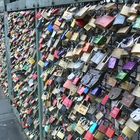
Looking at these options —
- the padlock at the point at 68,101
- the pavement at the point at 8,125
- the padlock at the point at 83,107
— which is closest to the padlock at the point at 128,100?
the padlock at the point at 83,107

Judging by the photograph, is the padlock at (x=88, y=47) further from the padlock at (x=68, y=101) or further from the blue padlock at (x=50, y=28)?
the blue padlock at (x=50, y=28)

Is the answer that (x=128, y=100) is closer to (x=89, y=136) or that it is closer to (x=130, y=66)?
(x=130, y=66)

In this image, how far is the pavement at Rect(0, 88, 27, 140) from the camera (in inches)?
166

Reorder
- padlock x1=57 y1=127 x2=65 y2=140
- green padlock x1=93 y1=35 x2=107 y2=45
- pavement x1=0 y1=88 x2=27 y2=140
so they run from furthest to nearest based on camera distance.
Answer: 1. pavement x1=0 y1=88 x2=27 y2=140
2. padlock x1=57 y1=127 x2=65 y2=140
3. green padlock x1=93 y1=35 x2=107 y2=45

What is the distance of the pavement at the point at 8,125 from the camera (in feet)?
13.8

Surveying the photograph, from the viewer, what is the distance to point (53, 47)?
261 cm

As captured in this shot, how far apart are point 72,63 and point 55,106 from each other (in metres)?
0.61

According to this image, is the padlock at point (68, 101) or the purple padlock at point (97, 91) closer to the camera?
the purple padlock at point (97, 91)

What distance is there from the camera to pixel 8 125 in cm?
463

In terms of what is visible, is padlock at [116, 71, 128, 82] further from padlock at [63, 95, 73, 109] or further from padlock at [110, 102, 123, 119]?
padlock at [63, 95, 73, 109]

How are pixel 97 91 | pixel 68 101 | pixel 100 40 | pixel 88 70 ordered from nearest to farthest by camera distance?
pixel 100 40
pixel 97 91
pixel 88 70
pixel 68 101

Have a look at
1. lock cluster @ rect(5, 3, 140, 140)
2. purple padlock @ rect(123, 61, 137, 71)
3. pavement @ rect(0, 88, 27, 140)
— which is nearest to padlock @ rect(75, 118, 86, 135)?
lock cluster @ rect(5, 3, 140, 140)

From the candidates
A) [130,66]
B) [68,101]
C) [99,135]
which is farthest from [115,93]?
[68,101]

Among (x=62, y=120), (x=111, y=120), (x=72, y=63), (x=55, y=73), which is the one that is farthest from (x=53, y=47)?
(x=111, y=120)
